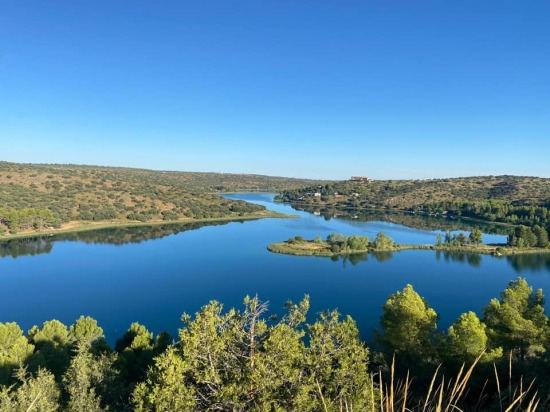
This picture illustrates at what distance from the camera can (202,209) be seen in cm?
11212

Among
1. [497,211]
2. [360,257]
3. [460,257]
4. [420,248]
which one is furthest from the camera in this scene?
[497,211]

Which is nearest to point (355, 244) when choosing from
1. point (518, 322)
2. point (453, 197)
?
point (518, 322)

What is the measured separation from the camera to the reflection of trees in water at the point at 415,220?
99438 mm

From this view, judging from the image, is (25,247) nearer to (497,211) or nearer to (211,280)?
(211,280)

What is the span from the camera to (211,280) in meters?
53.2

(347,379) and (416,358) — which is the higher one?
(347,379)

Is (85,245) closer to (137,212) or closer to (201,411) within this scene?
(137,212)

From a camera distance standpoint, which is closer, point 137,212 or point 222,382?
point 222,382

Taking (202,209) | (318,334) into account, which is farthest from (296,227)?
(318,334)

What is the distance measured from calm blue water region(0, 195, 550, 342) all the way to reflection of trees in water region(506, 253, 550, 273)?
16 centimetres

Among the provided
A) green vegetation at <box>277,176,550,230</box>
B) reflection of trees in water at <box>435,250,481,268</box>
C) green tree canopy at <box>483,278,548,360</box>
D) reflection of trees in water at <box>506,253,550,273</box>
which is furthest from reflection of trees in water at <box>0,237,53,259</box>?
green vegetation at <box>277,176,550,230</box>

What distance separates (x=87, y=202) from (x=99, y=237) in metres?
22.4

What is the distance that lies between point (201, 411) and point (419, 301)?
51.2 ft

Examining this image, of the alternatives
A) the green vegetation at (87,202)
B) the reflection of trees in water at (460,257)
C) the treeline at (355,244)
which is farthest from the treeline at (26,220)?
the reflection of trees in water at (460,257)
